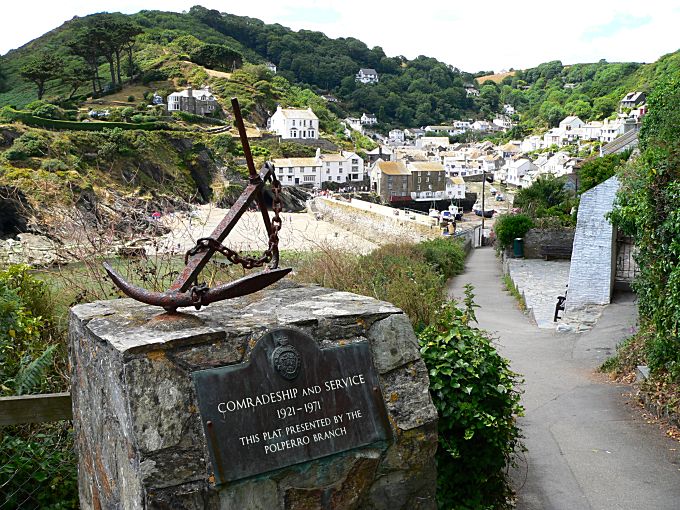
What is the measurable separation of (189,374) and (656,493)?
4.09m

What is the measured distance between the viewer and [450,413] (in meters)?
4.43

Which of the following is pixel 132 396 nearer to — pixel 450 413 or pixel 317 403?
pixel 317 403

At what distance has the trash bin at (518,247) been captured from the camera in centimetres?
2386

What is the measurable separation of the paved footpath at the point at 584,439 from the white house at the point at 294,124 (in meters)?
82.7

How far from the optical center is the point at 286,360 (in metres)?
3.41

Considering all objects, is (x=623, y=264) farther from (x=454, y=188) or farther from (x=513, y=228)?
(x=454, y=188)

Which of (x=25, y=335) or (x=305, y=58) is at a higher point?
(x=305, y=58)

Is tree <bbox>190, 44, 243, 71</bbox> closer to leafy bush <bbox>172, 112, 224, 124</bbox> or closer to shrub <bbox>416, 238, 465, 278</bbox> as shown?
leafy bush <bbox>172, 112, 224, 124</bbox>

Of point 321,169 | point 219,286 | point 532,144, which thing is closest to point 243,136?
point 219,286

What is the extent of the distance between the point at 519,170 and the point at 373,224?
63102 millimetres

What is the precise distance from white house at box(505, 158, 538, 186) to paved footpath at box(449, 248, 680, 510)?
94.6 meters

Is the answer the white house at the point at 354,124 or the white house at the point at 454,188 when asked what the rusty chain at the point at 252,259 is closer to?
the white house at the point at 454,188

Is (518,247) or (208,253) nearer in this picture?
(208,253)

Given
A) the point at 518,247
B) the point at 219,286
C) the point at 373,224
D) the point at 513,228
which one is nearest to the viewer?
the point at 219,286
